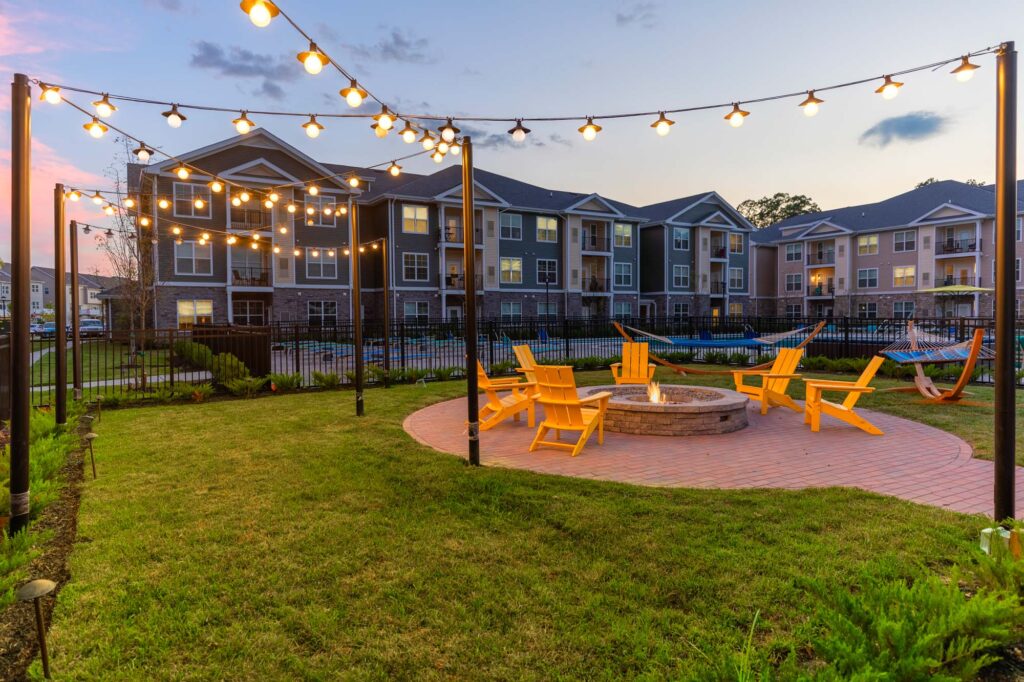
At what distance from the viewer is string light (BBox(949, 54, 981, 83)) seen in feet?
18.9

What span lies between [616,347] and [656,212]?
2812cm

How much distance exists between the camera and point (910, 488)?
5.54m

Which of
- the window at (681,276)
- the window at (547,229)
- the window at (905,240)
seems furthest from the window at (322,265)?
the window at (905,240)

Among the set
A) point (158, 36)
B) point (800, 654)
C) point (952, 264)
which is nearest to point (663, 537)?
point (800, 654)

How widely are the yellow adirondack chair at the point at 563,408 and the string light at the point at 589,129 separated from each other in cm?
350

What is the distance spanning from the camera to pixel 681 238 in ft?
149

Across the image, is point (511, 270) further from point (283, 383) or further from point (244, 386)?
point (244, 386)

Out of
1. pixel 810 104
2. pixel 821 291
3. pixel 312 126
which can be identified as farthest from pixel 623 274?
pixel 312 126

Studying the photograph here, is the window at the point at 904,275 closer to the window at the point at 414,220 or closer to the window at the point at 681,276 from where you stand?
the window at the point at 681,276

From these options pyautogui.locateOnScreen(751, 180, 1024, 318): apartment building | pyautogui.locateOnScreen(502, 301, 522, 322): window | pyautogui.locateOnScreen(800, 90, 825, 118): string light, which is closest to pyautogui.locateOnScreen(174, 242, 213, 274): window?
pyautogui.locateOnScreen(502, 301, 522, 322): window

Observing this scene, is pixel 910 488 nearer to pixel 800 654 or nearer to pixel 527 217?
pixel 800 654

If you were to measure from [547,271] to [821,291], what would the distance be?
88.7 ft

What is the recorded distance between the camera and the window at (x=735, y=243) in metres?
47.7

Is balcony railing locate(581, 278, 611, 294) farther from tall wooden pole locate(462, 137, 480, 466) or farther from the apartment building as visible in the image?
tall wooden pole locate(462, 137, 480, 466)
